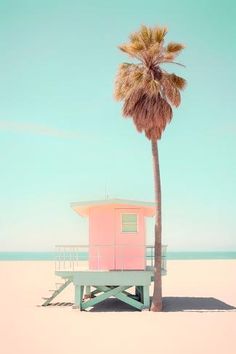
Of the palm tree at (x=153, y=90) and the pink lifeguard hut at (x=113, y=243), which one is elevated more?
the palm tree at (x=153, y=90)

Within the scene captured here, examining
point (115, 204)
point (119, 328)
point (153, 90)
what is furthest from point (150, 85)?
point (119, 328)

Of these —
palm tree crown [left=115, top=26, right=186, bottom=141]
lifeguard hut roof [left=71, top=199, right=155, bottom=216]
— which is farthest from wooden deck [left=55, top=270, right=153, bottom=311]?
palm tree crown [left=115, top=26, right=186, bottom=141]

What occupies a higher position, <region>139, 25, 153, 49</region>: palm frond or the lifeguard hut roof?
<region>139, 25, 153, 49</region>: palm frond

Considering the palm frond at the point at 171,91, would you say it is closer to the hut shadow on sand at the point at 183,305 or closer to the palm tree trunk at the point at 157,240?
the palm tree trunk at the point at 157,240

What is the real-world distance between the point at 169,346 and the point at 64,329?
4289 millimetres

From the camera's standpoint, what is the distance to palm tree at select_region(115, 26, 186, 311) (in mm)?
21391

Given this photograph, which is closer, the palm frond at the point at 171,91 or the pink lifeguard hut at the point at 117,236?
the palm frond at the point at 171,91

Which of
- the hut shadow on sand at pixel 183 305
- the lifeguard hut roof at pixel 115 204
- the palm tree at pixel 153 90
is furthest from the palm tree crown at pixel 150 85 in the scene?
the hut shadow on sand at pixel 183 305

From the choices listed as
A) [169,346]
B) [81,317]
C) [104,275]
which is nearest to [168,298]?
[104,275]

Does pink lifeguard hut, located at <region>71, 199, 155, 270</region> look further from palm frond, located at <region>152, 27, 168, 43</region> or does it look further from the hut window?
palm frond, located at <region>152, 27, 168, 43</region>

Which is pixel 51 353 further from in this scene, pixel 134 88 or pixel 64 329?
pixel 134 88

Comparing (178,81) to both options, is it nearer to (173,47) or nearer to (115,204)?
(173,47)

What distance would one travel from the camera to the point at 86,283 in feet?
69.7

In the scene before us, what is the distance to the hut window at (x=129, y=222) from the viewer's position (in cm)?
2222
